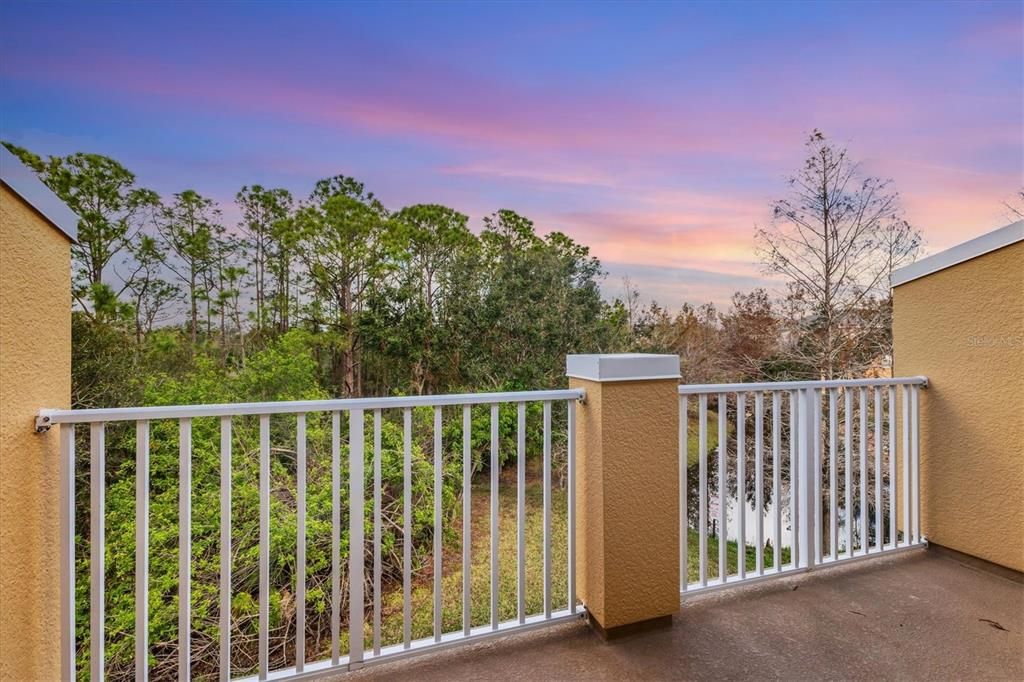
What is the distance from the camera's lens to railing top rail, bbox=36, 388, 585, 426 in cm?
150

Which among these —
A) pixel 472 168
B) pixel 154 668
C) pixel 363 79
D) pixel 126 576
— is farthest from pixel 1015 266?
pixel 126 576

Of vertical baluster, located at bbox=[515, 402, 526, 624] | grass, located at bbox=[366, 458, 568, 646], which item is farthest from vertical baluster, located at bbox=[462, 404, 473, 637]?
grass, located at bbox=[366, 458, 568, 646]

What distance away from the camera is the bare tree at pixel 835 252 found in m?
6.75

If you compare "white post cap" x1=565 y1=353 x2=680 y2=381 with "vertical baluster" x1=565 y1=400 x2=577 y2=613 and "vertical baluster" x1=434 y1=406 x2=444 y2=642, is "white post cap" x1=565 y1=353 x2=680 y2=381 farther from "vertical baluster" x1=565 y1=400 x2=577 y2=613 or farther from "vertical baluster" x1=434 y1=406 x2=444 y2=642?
"vertical baluster" x1=434 y1=406 x2=444 y2=642

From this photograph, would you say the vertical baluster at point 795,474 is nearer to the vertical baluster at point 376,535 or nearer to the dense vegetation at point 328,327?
the vertical baluster at point 376,535

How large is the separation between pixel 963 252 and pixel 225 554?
4072mm

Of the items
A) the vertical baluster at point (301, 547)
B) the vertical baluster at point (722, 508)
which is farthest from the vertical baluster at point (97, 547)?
the vertical baluster at point (722, 508)

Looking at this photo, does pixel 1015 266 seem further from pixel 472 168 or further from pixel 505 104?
pixel 472 168

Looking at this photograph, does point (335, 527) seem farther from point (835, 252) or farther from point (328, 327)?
point (835, 252)

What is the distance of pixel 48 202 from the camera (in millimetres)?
1449

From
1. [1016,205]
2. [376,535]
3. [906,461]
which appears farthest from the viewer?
[1016,205]

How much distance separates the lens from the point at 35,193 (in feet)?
4.59

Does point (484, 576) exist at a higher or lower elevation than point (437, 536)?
lower

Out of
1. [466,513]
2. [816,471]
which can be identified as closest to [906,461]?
[816,471]
